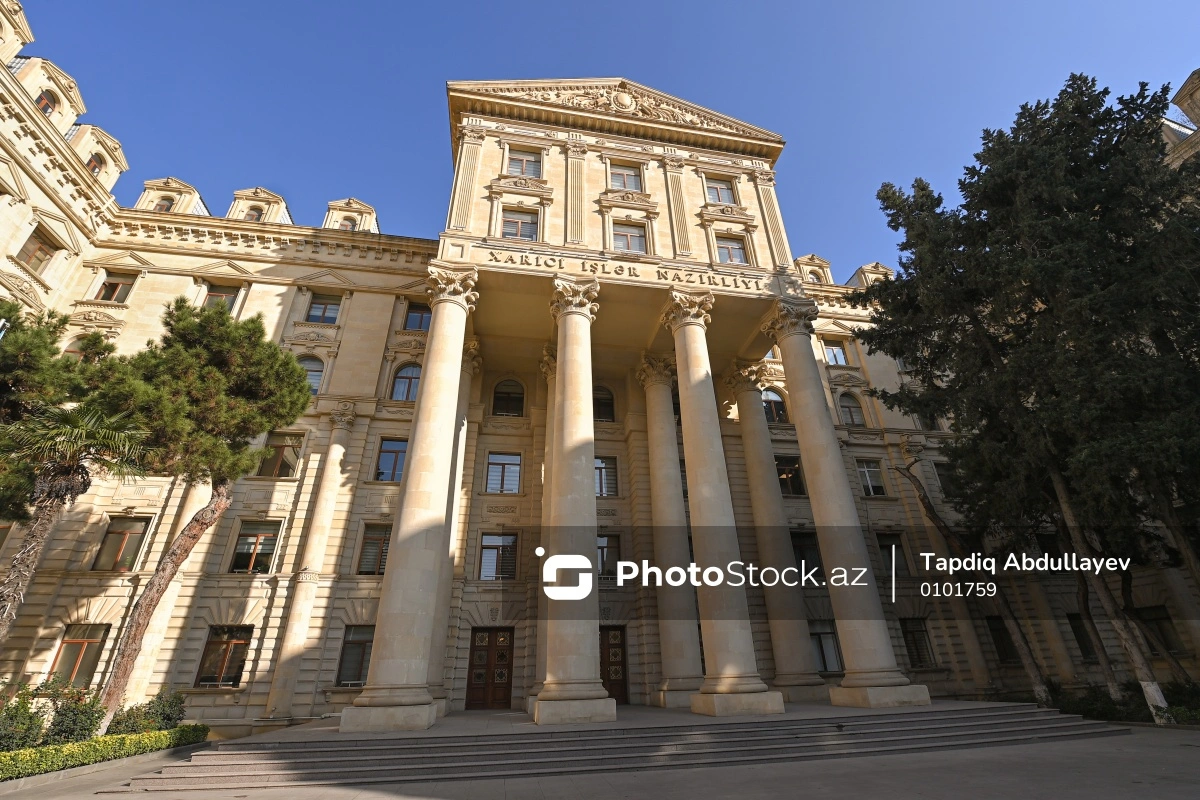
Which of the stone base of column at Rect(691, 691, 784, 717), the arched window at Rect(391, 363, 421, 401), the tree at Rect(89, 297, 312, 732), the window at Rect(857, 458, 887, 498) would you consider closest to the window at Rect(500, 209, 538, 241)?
the arched window at Rect(391, 363, 421, 401)

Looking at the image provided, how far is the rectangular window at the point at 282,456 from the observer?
2100 centimetres

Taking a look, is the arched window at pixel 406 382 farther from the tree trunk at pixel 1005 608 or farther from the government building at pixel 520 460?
the tree trunk at pixel 1005 608

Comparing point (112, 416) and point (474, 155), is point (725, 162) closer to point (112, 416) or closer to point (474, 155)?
point (474, 155)

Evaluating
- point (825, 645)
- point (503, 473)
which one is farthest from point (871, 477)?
point (503, 473)

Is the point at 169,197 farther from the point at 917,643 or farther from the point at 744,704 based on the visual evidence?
the point at 917,643

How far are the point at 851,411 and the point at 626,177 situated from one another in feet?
54.3

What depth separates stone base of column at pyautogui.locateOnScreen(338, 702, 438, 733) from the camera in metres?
12.4

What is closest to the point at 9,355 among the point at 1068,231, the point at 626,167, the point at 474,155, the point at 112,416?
the point at 112,416

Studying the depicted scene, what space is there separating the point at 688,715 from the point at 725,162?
24.7 meters

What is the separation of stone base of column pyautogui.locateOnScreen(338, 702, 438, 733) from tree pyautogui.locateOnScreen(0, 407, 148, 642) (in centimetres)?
796

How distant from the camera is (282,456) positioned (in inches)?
839

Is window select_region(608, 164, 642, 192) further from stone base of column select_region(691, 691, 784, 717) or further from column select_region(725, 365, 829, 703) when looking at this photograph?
stone base of column select_region(691, 691, 784, 717)

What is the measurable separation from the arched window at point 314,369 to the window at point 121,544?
291 inches

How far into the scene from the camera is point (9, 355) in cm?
1330
